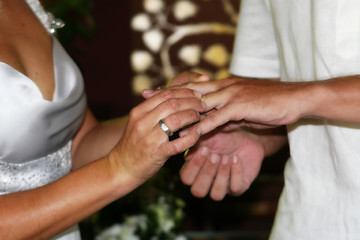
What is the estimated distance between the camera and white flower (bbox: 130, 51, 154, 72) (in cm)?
532

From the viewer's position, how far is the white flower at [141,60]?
5320 millimetres

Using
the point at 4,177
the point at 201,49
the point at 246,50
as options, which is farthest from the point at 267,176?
the point at 4,177

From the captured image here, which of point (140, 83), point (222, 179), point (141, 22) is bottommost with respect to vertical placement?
point (140, 83)

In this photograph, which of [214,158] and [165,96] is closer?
[165,96]

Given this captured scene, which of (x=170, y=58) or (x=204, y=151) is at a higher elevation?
(x=204, y=151)

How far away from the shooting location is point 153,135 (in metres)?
1.05

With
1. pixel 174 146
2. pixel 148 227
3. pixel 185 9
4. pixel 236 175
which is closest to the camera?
pixel 174 146

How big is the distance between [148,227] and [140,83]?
324 cm

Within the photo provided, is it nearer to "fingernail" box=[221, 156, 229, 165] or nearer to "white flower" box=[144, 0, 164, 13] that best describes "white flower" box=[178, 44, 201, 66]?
"white flower" box=[144, 0, 164, 13]

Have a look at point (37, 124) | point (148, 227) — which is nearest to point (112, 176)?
point (37, 124)

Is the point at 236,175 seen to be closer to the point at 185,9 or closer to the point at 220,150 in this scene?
the point at 220,150

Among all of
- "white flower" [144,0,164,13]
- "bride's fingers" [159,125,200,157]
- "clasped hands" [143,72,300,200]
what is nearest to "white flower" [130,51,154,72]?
"white flower" [144,0,164,13]

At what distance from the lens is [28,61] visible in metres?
1.36

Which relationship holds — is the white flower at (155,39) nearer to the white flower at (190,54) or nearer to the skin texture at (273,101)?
the white flower at (190,54)
